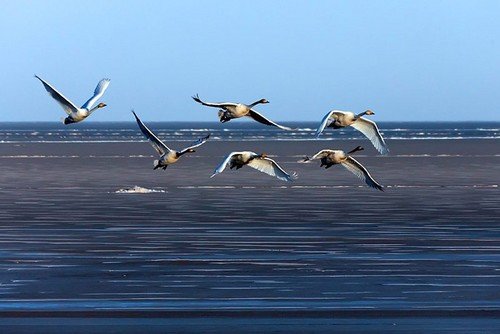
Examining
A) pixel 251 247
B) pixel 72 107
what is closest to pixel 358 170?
pixel 251 247

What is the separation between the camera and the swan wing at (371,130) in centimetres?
2702

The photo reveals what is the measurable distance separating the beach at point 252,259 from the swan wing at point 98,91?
2.62 m

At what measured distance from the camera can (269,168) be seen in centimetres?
2772

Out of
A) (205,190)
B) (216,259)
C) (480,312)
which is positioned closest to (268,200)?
(205,190)

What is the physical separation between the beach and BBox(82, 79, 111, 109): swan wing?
2621 mm

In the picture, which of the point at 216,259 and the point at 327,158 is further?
the point at 327,158

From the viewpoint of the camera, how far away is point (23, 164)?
73.0 meters

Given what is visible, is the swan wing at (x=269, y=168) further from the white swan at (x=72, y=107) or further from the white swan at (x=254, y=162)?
the white swan at (x=72, y=107)

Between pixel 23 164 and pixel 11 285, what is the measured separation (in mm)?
54110

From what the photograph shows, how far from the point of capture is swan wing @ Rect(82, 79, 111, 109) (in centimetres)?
3152

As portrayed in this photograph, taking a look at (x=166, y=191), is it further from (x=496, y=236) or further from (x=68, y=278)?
(x=68, y=278)

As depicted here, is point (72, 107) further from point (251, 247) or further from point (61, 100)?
point (251, 247)

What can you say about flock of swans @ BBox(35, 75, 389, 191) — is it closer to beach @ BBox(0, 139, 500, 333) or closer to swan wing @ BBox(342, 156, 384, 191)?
swan wing @ BBox(342, 156, 384, 191)

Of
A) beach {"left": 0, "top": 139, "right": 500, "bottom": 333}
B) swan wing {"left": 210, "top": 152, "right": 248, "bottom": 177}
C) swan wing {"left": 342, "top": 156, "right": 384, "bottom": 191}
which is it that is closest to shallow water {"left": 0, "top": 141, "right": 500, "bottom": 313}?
beach {"left": 0, "top": 139, "right": 500, "bottom": 333}
